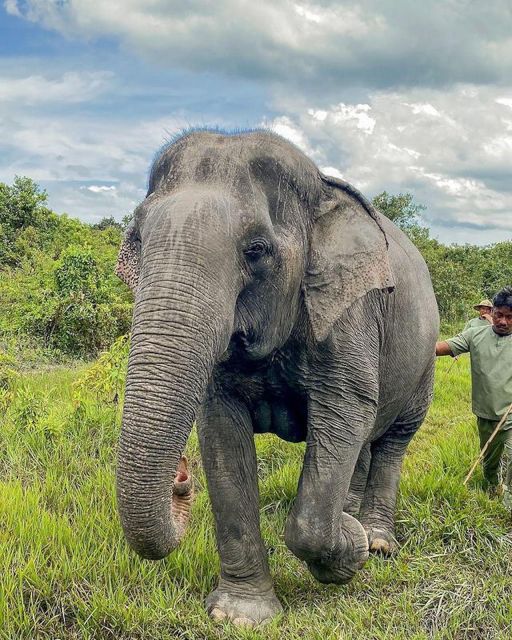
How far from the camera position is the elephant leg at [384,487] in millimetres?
4340

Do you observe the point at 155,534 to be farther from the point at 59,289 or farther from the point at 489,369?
the point at 59,289

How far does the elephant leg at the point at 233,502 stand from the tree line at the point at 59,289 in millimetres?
6815

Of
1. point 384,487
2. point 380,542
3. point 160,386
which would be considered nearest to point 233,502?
point 380,542

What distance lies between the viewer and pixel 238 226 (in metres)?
2.65

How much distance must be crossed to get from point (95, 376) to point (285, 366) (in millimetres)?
3403

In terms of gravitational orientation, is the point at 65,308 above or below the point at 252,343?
above

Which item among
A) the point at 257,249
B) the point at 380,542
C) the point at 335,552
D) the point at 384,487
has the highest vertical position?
the point at 257,249

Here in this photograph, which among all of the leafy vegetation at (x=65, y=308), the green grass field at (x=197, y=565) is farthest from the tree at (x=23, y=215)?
the green grass field at (x=197, y=565)

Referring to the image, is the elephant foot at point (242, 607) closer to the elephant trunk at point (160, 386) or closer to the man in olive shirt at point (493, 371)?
the elephant trunk at point (160, 386)

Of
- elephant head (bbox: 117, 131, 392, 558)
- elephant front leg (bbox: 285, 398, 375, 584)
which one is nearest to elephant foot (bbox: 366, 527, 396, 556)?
elephant front leg (bbox: 285, 398, 375, 584)

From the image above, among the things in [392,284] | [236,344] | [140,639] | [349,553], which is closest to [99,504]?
[140,639]

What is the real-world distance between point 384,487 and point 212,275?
265 cm

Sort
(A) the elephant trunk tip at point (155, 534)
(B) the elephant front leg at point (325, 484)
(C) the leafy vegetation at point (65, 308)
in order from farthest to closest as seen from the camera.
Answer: (C) the leafy vegetation at point (65, 308) → (B) the elephant front leg at point (325, 484) → (A) the elephant trunk tip at point (155, 534)

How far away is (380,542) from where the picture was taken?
4.29 metres
